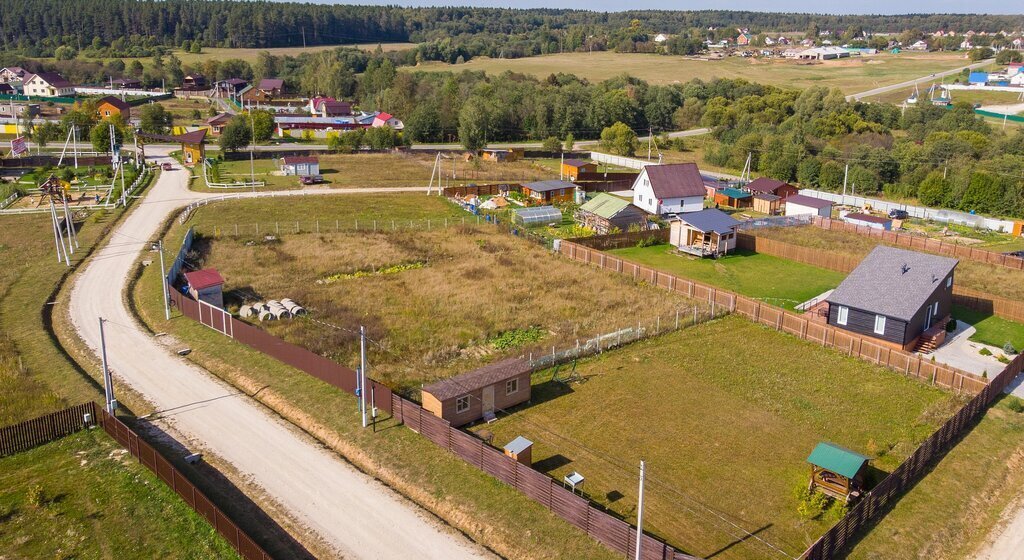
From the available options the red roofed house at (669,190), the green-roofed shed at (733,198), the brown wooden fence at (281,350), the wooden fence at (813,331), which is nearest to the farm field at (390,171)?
the red roofed house at (669,190)

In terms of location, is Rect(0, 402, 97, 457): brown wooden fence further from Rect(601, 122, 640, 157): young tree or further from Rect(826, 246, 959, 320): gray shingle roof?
Rect(601, 122, 640, 157): young tree

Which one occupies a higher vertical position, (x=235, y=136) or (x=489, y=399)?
(x=235, y=136)

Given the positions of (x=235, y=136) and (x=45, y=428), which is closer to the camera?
(x=45, y=428)

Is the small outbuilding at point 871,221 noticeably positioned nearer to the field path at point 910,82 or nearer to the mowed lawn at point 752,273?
the mowed lawn at point 752,273

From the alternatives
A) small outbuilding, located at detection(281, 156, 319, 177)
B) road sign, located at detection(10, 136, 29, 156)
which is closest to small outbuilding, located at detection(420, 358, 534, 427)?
small outbuilding, located at detection(281, 156, 319, 177)

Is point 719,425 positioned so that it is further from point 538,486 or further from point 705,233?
point 705,233

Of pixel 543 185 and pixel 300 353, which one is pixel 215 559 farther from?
pixel 543 185

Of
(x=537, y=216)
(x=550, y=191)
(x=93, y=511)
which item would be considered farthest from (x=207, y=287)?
(x=550, y=191)
